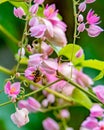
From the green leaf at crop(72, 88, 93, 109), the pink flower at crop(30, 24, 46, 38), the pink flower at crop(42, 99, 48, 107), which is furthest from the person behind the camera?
the pink flower at crop(42, 99, 48, 107)

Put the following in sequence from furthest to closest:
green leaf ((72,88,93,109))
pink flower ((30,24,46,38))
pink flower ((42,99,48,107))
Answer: pink flower ((42,99,48,107)) < green leaf ((72,88,93,109)) < pink flower ((30,24,46,38))

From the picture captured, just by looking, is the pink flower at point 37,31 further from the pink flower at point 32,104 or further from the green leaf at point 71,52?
the pink flower at point 32,104

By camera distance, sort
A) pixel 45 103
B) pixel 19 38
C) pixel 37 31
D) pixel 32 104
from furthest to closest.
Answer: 1. pixel 19 38
2. pixel 45 103
3. pixel 32 104
4. pixel 37 31

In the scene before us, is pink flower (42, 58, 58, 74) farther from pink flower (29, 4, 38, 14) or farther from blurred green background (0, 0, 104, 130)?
blurred green background (0, 0, 104, 130)

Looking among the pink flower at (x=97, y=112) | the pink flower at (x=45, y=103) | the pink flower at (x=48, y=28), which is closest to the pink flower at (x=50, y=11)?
the pink flower at (x=48, y=28)

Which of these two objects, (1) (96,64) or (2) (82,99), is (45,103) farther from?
(1) (96,64)

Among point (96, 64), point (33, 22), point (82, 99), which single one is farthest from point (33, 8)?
point (82, 99)

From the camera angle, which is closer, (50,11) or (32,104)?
(50,11)

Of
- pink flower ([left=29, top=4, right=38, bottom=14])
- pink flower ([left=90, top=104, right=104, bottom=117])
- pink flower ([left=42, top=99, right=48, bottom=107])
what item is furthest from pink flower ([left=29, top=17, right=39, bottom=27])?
pink flower ([left=42, top=99, right=48, bottom=107])

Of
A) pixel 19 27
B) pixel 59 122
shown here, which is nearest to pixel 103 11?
pixel 19 27
